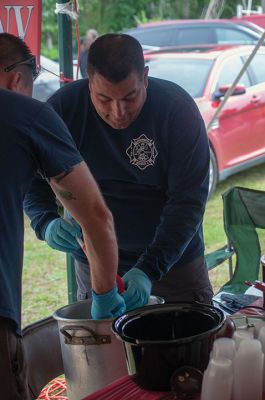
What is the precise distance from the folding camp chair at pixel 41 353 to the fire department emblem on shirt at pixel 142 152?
1.97ft

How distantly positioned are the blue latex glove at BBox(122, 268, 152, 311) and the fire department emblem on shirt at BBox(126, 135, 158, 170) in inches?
15.3

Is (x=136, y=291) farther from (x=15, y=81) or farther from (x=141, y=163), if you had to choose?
(x=15, y=81)

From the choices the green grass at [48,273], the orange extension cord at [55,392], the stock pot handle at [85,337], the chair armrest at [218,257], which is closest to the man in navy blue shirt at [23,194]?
the stock pot handle at [85,337]

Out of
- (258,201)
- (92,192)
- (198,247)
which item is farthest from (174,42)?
(92,192)

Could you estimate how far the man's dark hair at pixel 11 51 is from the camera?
1.76 m

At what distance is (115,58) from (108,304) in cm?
67

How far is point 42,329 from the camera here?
7.04 feet

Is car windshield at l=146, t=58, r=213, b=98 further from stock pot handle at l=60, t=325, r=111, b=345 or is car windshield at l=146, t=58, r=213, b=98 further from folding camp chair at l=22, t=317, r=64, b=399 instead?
stock pot handle at l=60, t=325, r=111, b=345

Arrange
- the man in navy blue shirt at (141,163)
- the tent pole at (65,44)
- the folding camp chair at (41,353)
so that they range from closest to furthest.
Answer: the man in navy blue shirt at (141,163), the folding camp chair at (41,353), the tent pole at (65,44)

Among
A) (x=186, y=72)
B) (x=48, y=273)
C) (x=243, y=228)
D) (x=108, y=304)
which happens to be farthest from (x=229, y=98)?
(x=108, y=304)

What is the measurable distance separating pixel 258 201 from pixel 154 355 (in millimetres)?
2035

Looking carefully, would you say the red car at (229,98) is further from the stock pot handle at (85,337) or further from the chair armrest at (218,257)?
the stock pot handle at (85,337)

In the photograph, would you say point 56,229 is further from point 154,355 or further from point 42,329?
point 154,355

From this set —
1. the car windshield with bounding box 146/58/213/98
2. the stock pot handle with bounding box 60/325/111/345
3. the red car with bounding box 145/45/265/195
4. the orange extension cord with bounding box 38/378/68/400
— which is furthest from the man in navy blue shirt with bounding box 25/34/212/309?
the car windshield with bounding box 146/58/213/98
